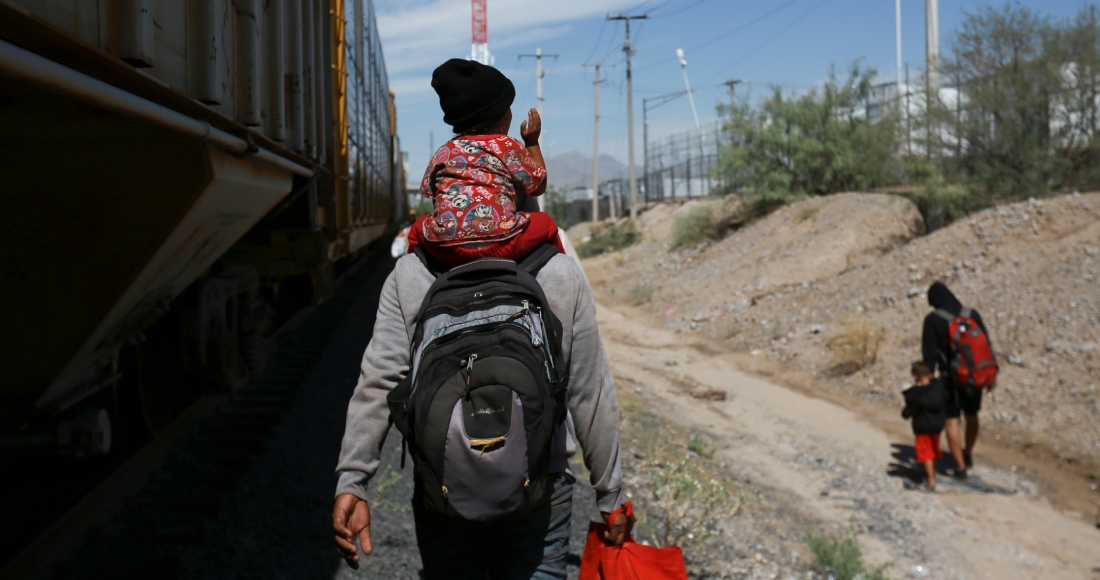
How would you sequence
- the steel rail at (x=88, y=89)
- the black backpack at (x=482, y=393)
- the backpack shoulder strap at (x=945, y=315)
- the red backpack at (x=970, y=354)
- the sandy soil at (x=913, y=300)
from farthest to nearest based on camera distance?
the sandy soil at (x=913, y=300), the backpack shoulder strap at (x=945, y=315), the red backpack at (x=970, y=354), the black backpack at (x=482, y=393), the steel rail at (x=88, y=89)

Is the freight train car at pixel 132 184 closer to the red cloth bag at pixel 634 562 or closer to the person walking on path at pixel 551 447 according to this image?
the person walking on path at pixel 551 447

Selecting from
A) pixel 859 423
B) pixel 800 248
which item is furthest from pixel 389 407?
pixel 800 248

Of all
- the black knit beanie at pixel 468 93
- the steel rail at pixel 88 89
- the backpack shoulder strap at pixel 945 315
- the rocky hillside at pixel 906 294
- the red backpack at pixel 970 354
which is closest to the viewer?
the steel rail at pixel 88 89

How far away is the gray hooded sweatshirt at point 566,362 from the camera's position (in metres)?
2.24

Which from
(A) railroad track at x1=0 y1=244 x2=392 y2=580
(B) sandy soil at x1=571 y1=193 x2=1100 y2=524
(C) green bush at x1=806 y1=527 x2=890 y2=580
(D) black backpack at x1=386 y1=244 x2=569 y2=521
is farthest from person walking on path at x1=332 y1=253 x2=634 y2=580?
(B) sandy soil at x1=571 y1=193 x2=1100 y2=524

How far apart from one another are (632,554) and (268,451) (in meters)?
3.72

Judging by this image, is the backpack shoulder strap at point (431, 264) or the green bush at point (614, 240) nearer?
the backpack shoulder strap at point (431, 264)

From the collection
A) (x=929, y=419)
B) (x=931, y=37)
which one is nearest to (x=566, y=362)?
(x=929, y=419)

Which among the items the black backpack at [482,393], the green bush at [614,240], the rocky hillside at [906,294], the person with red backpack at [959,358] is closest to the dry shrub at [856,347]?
the rocky hillside at [906,294]

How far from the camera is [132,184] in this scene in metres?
3.12

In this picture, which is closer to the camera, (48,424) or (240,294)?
(48,424)

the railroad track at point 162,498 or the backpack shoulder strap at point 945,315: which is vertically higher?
the backpack shoulder strap at point 945,315

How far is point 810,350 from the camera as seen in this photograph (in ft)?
44.4

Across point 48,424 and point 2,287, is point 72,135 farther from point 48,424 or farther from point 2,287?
point 48,424
